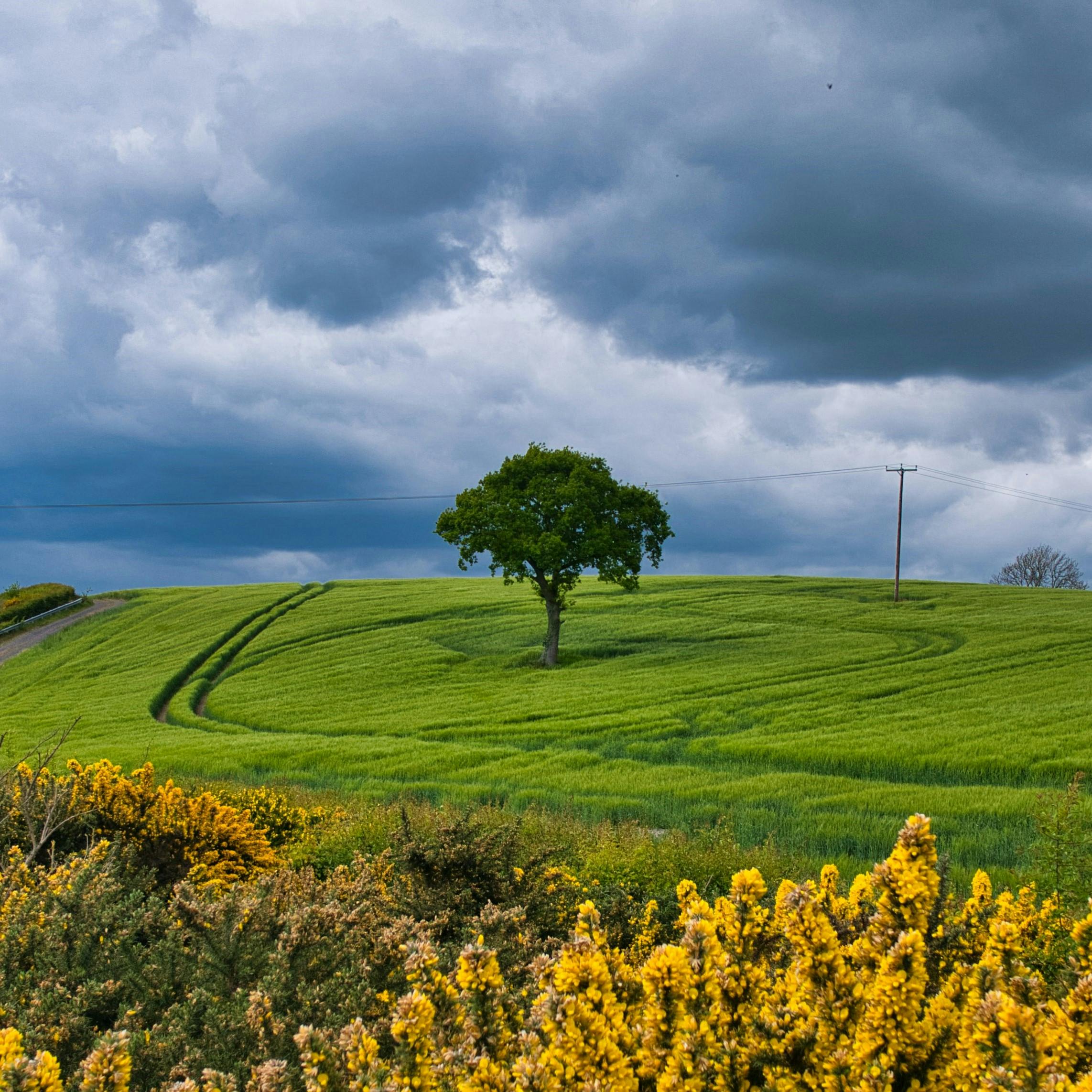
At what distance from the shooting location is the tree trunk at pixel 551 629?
38.1m

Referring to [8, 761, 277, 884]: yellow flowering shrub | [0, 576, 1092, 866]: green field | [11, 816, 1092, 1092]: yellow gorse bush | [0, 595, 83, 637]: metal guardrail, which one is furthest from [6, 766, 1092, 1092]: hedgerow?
[0, 595, 83, 637]: metal guardrail

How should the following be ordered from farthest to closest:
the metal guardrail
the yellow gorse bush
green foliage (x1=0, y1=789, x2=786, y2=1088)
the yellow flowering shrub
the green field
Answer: the metal guardrail
the green field
the yellow flowering shrub
green foliage (x1=0, y1=789, x2=786, y2=1088)
the yellow gorse bush

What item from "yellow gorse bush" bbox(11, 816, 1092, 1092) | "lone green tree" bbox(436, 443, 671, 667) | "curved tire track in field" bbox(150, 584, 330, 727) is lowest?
"curved tire track in field" bbox(150, 584, 330, 727)

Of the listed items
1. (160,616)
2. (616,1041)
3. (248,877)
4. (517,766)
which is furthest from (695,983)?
(160,616)

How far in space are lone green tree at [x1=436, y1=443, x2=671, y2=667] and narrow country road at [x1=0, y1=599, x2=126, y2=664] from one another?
120ft

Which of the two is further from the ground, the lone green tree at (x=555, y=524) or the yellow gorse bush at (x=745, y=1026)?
the lone green tree at (x=555, y=524)

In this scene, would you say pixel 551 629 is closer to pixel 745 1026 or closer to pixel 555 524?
pixel 555 524

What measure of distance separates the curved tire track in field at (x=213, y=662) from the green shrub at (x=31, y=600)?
2069 centimetres

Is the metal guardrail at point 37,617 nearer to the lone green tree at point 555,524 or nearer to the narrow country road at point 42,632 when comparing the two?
the narrow country road at point 42,632

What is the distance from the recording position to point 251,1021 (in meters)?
4.14

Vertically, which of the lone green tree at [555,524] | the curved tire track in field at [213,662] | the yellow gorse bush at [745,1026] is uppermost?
the lone green tree at [555,524]

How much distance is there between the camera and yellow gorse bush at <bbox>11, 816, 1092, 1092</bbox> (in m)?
2.98

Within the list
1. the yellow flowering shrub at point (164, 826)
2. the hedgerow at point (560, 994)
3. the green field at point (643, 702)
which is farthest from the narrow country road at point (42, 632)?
the hedgerow at point (560, 994)

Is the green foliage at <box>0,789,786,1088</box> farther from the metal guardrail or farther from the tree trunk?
the metal guardrail
